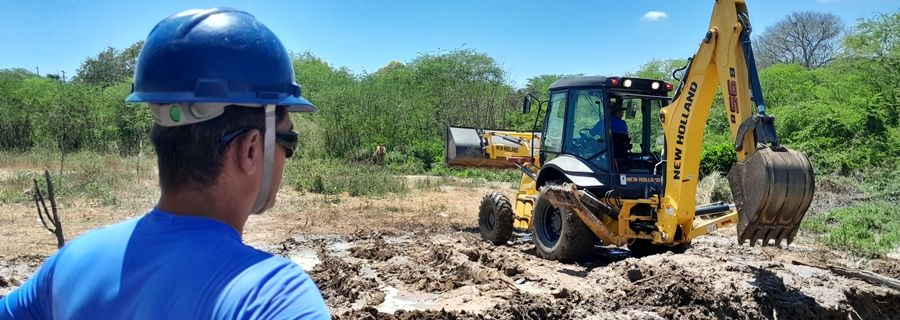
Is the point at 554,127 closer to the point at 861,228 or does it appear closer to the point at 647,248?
the point at 647,248

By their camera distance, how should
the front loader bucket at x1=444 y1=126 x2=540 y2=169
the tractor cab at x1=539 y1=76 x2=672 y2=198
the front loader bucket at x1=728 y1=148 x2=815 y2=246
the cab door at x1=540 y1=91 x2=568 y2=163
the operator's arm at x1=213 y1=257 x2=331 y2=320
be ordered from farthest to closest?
the front loader bucket at x1=444 y1=126 x2=540 y2=169 → the cab door at x1=540 y1=91 x2=568 y2=163 → the tractor cab at x1=539 y1=76 x2=672 y2=198 → the front loader bucket at x1=728 y1=148 x2=815 y2=246 → the operator's arm at x1=213 y1=257 x2=331 y2=320

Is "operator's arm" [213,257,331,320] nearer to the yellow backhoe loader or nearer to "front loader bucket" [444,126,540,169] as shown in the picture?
the yellow backhoe loader

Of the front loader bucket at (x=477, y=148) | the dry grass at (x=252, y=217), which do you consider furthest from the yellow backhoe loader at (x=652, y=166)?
the dry grass at (x=252, y=217)

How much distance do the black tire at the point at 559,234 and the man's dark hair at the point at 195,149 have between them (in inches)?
293

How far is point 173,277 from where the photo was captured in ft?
3.93

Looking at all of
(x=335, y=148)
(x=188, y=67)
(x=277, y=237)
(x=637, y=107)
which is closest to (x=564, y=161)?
(x=637, y=107)

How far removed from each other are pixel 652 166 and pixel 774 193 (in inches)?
121

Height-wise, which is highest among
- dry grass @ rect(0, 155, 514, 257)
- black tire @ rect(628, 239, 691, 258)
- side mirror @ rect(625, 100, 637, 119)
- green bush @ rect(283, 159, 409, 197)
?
side mirror @ rect(625, 100, 637, 119)

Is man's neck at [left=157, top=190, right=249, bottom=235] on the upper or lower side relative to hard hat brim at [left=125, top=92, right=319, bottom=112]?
lower

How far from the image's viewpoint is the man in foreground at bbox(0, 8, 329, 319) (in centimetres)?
119

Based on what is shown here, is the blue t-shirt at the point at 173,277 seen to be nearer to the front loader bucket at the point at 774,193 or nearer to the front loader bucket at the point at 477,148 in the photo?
the front loader bucket at the point at 774,193

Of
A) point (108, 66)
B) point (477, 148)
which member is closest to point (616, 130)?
point (477, 148)

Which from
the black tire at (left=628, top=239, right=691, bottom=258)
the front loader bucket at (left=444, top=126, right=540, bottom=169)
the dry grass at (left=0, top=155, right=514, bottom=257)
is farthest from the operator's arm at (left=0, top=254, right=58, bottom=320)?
the front loader bucket at (left=444, top=126, right=540, bottom=169)

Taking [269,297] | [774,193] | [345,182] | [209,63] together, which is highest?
[209,63]
